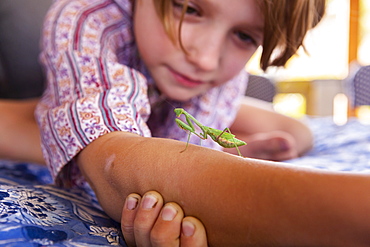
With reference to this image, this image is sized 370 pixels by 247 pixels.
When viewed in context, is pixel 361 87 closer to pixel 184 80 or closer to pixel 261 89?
pixel 261 89

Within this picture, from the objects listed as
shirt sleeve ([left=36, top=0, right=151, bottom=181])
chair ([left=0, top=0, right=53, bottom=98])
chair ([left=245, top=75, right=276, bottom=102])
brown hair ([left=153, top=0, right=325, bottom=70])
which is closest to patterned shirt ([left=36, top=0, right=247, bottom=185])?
shirt sleeve ([left=36, top=0, right=151, bottom=181])

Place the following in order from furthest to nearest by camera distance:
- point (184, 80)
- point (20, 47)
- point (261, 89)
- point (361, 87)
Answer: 1. point (361, 87)
2. point (261, 89)
3. point (20, 47)
4. point (184, 80)

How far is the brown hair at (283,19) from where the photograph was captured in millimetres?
498

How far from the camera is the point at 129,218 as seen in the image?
0.30m

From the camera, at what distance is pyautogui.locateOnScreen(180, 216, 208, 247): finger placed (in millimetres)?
271

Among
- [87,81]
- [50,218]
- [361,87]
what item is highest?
[87,81]

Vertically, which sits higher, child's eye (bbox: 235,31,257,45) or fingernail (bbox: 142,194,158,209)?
child's eye (bbox: 235,31,257,45)

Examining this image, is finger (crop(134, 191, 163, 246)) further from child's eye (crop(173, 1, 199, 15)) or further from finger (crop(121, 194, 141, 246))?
child's eye (crop(173, 1, 199, 15))

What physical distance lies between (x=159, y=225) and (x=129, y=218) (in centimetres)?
3

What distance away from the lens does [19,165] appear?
2.00 ft

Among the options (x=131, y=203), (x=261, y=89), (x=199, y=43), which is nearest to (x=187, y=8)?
(x=199, y=43)

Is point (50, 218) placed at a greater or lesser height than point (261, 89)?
greater

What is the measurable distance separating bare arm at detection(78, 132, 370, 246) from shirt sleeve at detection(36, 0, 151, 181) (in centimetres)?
9

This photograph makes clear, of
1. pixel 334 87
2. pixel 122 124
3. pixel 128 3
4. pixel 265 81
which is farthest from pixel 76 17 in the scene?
pixel 334 87
